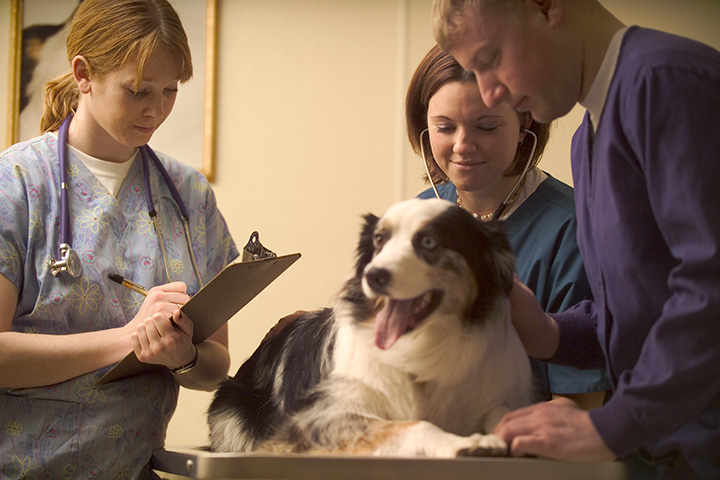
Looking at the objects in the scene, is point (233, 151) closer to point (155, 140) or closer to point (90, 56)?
point (155, 140)

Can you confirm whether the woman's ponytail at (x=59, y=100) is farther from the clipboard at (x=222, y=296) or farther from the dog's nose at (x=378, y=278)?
the dog's nose at (x=378, y=278)

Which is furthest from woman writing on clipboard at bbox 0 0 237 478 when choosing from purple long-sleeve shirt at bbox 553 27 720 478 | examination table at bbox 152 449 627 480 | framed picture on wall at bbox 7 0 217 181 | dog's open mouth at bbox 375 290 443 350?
framed picture on wall at bbox 7 0 217 181

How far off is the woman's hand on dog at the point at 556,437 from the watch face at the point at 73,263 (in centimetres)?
98

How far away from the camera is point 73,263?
147 centimetres

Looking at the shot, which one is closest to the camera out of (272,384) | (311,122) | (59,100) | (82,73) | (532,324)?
(532,324)

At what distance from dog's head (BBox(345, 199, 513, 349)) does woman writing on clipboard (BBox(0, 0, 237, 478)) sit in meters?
0.50

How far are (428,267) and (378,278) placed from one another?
0.29ft

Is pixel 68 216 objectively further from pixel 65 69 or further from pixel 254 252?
pixel 65 69

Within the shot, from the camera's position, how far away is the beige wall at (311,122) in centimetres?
232

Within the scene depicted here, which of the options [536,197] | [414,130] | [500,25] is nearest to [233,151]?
[414,130]

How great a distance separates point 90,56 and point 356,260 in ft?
2.89

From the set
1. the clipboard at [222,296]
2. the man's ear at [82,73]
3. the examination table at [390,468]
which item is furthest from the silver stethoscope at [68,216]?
the examination table at [390,468]

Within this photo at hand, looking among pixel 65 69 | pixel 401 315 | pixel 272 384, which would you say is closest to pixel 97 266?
pixel 272 384

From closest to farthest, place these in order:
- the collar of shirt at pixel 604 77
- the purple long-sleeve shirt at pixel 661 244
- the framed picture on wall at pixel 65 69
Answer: the purple long-sleeve shirt at pixel 661 244 → the collar of shirt at pixel 604 77 → the framed picture on wall at pixel 65 69
